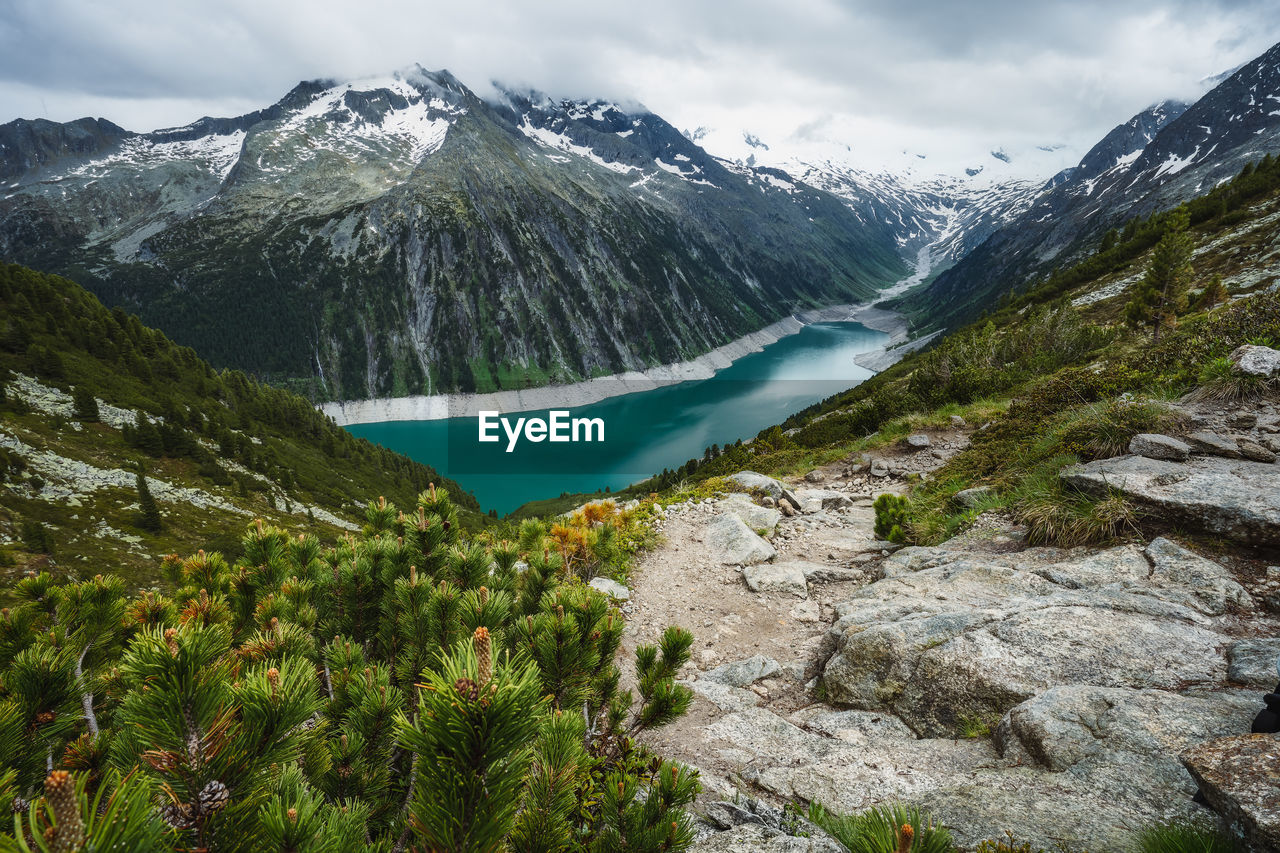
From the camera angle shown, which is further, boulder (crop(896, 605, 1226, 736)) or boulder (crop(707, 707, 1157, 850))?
boulder (crop(896, 605, 1226, 736))

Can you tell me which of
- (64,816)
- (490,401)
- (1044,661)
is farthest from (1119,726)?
(490,401)

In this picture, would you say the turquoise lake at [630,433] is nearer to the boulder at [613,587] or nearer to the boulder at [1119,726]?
the boulder at [613,587]

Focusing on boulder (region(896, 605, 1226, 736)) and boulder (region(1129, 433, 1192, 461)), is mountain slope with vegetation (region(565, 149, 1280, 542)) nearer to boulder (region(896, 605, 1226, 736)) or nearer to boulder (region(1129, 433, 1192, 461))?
boulder (region(1129, 433, 1192, 461))

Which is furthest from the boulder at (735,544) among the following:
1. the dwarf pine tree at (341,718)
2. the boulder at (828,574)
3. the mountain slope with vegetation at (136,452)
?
the mountain slope with vegetation at (136,452)

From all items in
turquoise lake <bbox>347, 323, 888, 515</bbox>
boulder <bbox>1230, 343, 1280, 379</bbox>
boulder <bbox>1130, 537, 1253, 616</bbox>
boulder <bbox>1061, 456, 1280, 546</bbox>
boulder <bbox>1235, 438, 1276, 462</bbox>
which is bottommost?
turquoise lake <bbox>347, 323, 888, 515</bbox>

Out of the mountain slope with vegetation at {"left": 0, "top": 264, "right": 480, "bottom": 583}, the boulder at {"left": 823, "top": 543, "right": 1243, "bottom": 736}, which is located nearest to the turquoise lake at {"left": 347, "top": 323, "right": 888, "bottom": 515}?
the mountain slope with vegetation at {"left": 0, "top": 264, "right": 480, "bottom": 583}

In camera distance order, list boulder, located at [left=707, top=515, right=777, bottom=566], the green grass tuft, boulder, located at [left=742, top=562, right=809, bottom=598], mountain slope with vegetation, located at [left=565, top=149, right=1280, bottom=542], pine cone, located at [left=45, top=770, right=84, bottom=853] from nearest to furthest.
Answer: pine cone, located at [left=45, top=770, right=84, bottom=853], the green grass tuft, boulder, located at [left=742, top=562, right=809, bottom=598], mountain slope with vegetation, located at [left=565, top=149, right=1280, bottom=542], boulder, located at [left=707, top=515, right=777, bottom=566]
